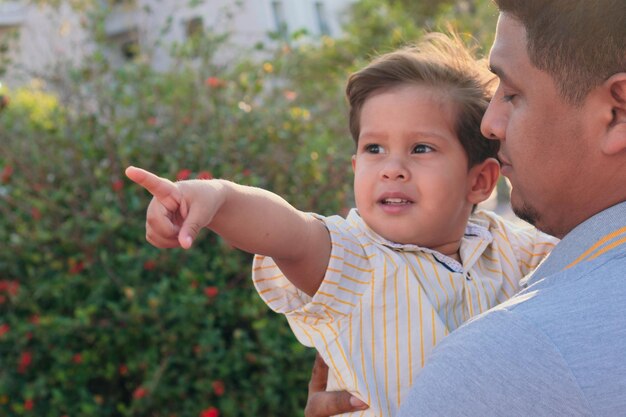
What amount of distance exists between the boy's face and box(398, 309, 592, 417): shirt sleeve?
797 mm

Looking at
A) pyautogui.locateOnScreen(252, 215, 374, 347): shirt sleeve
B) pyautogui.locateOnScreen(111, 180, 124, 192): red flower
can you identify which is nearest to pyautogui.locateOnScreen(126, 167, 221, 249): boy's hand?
pyautogui.locateOnScreen(252, 215, 374, 347): shirt sleeve

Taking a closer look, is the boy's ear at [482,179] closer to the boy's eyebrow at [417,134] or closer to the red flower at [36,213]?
the boy's eyebrow at [417,134]

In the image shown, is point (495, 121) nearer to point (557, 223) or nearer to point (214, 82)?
point (557, 223)

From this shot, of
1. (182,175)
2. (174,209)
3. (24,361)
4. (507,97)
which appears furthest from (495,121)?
(24,361)

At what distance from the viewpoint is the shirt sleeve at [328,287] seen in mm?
1961

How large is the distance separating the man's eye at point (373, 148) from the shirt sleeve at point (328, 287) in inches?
10.1

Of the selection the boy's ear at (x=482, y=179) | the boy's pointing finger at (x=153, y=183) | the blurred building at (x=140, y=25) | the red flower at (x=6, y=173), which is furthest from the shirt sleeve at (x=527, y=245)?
the blurred building at (x=140, y=25)

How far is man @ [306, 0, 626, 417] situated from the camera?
1.27 meters

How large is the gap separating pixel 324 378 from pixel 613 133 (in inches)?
45.7

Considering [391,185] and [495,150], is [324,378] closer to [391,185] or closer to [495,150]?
[391,185]

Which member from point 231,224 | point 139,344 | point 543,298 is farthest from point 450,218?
point 139,344

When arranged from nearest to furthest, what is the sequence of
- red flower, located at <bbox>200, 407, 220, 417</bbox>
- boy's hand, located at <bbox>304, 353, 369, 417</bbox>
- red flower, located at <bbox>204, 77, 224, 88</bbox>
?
boy's hand, located at <bbox>304, 353, 369, 417</bbox>
red flower, located at <bbox>200, 407, 220, 417</bbox>
red flower, located at <bbox>204, 77, 224, 88</bbox>

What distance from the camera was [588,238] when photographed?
152 cm

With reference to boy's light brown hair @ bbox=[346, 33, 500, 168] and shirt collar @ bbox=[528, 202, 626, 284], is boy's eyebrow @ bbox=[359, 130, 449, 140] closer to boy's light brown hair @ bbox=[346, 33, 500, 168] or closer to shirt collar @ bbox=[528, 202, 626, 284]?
boy's light brown hair @ bbox=[346, 33, 500, 168]
